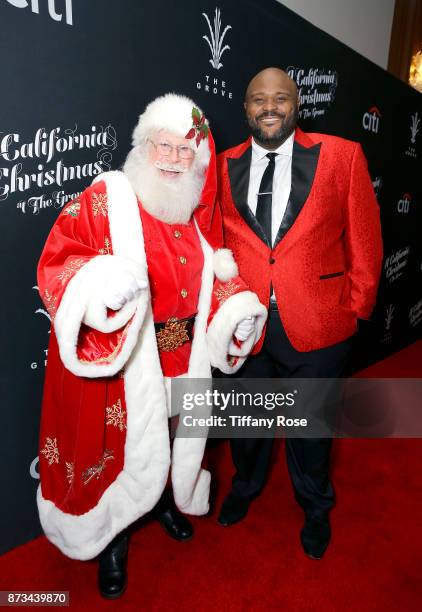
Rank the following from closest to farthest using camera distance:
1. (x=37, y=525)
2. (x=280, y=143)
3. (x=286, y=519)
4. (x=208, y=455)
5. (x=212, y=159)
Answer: (x=212, y=159) → (x=280, y=143) → (x=37, y=525) → (x=286, y=519) → (x=208, y=455)

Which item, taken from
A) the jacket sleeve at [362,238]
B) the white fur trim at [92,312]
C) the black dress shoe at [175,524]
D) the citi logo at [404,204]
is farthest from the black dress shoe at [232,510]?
the citi logo at [404,204]

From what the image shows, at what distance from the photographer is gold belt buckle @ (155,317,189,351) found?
1581 mm

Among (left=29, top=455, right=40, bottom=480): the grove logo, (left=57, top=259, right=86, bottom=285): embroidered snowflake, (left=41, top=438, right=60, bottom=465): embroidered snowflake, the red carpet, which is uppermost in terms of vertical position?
(left=57, top=259, right=86, bottom=285): embroidered snowflake

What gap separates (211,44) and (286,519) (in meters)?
2.17

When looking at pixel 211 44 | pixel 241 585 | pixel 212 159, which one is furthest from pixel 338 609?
pixel 211 44

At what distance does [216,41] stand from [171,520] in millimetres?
2143

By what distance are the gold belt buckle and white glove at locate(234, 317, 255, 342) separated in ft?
0.60

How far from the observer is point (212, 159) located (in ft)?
5.16

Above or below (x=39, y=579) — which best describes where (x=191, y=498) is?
above

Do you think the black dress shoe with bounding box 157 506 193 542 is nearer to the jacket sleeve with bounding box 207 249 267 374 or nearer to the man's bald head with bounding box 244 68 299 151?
the jacket sleeve with bounding box 207 249 267 374

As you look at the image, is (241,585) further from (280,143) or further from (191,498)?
(280,143)

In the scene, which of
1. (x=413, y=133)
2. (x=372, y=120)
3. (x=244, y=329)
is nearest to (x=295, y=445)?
(x=244, y=329)
